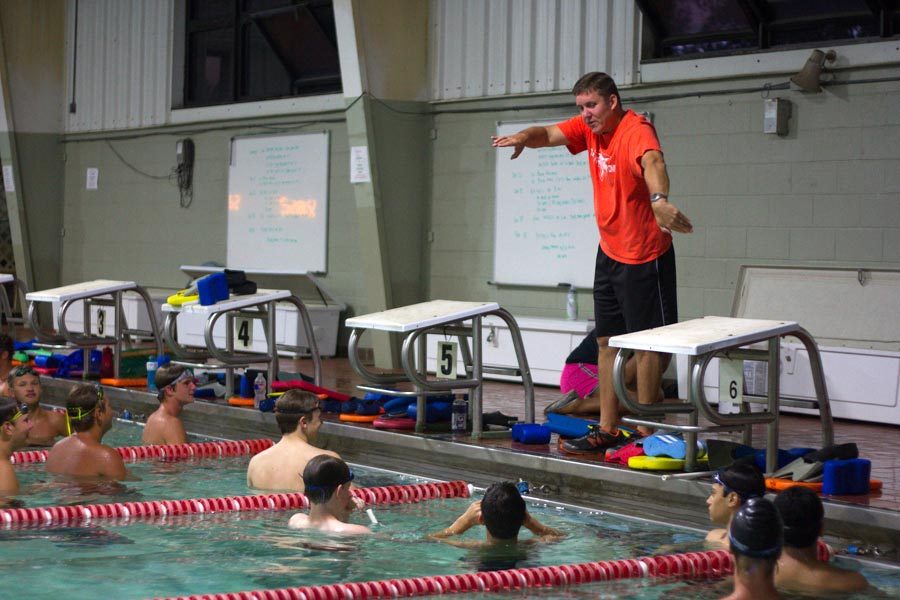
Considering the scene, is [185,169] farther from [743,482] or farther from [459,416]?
[743,482]

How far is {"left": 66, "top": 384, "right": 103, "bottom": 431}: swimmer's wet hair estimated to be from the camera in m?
6.17

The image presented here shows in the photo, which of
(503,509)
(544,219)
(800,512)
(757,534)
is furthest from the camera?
(544,219)

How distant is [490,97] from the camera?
37.6 ft

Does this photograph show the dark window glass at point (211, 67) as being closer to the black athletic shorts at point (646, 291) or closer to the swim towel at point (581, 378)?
the swim towel at point (581, 378)

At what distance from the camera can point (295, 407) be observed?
5938 millimetres

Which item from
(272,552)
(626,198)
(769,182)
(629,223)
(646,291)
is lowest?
(272,552)

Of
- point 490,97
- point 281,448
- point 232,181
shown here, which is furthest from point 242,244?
point 281,448

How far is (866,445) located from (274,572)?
4.10 m

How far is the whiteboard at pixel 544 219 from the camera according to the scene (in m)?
10.7

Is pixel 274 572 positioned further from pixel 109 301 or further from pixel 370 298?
pixel 370 298

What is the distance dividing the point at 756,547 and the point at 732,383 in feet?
8.66

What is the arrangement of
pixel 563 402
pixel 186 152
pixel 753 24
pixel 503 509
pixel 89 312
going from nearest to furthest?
pixel 503 509 < pixel 563 402 < pixel 753 24 < pixel 89 312 < pixel 186 152

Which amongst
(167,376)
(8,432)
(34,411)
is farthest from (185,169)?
(8,432)

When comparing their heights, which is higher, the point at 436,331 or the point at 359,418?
the point at 436,331
